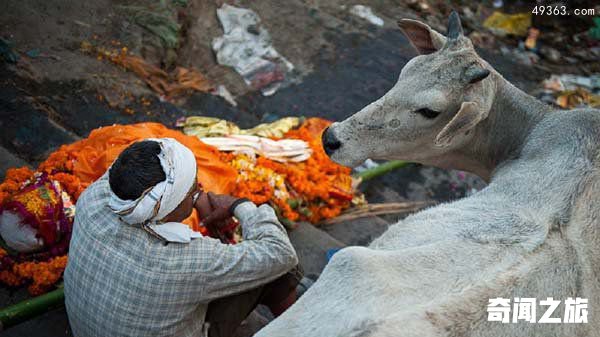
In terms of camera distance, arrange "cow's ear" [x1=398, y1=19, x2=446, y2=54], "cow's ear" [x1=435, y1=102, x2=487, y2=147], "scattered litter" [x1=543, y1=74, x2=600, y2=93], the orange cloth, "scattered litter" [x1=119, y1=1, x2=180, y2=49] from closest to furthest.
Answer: "cow's ear" [x1=435, y1=102, x2=487, y2=147], "cow's ear" [x1=398, y1=19, x2=446, y2=54], the orange cloth, "scattered litter" [x1=119, y1=1, x2=180, y2=49], "scattered litter" [x1=543, y1=74, x2=600, y2=93]

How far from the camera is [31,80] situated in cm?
543

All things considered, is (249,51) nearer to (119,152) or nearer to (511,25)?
(119,152)

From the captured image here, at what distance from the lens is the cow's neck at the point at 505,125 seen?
3307 mm

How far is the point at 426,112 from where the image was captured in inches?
121

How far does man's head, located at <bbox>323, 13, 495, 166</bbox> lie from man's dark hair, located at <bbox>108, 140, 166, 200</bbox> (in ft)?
3.91

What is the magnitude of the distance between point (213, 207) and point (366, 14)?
6.83 m

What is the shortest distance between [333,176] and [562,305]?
3.03 metres

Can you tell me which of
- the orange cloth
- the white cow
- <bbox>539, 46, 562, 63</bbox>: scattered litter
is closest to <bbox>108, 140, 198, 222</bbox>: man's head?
the white cow

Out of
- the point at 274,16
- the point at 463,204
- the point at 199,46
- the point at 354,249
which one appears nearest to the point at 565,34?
the point at 274,16

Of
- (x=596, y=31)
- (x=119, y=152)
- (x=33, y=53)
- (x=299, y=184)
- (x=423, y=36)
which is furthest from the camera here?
(x=596, y=31)

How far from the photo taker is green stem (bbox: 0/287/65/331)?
9.96 feet

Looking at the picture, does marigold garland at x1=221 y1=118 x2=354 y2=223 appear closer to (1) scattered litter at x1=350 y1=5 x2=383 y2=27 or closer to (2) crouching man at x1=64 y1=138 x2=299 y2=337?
(2) crouching man at x1=64 y1=138 x2=299 y2=337

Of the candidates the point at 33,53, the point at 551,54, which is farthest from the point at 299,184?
the point at 551,54

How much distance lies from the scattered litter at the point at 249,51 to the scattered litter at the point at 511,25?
Answer: 4198 mm
